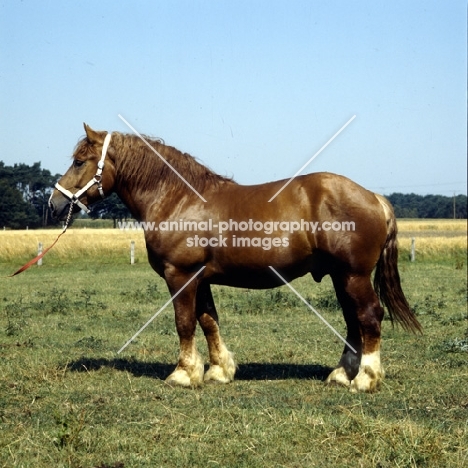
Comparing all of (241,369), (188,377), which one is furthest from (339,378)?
(188,377)

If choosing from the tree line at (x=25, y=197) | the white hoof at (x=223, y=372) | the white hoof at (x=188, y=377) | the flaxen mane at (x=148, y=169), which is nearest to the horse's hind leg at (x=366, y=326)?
the white hoof at (x=223, y=372)

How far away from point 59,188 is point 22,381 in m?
2.01

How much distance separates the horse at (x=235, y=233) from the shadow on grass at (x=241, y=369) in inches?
18.3

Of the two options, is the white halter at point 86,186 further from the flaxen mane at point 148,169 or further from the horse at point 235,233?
the flaxen mane at point 148,169

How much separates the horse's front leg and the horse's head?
1.33 m

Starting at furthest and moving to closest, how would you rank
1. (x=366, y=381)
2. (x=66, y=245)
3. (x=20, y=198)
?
(x=66, y=245)
(x=20, y=198)
(x=366, y=381)

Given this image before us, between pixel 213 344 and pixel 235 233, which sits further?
pixel 213 344

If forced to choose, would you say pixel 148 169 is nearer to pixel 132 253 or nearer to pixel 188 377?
pixel 188 377

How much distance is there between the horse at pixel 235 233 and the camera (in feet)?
21.3

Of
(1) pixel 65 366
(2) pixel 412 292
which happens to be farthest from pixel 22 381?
(2) pixel 412 292

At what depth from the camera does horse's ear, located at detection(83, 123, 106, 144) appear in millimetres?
6992

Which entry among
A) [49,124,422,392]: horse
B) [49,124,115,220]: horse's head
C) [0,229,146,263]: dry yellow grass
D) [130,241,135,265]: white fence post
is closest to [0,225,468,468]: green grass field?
[49,124,422,392]: horse

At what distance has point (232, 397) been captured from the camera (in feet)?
20.4

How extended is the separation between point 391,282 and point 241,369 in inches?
80.0
